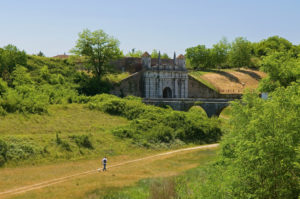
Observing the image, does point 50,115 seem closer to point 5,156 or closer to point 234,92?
point 5,156

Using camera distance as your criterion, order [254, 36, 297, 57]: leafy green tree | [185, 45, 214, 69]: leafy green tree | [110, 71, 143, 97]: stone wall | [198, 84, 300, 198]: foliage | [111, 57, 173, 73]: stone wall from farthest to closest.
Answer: [254, 36, 297, 57]: leafy green tree, [185, 45, 214, 69]: leafy green tree, [111, 57, 173, 73]: stone wall, [110, 71, 143, 97]: stone wall, [198, 84, 300, 198]: foliage

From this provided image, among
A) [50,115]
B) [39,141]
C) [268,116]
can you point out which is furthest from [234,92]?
[268,116]

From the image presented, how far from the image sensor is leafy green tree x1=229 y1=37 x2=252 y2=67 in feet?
347

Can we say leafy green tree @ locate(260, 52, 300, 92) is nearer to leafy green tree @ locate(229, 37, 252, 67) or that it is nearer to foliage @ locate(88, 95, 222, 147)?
foliage @ locate(88, 95, 222, 147)

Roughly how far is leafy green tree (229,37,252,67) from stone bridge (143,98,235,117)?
157 feet

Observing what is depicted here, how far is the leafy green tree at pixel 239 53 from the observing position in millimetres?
Result: 105713

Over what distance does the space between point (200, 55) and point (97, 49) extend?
42.1 meters

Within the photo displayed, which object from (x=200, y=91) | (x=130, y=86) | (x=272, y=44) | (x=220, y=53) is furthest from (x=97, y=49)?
(x=272, y=44)

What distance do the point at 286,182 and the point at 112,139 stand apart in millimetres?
30486

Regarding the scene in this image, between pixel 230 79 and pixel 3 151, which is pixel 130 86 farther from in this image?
pixel 3 151

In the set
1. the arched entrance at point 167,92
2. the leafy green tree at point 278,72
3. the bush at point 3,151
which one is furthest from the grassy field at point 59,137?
the arched entrance at point 167,92

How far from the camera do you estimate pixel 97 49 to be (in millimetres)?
67938

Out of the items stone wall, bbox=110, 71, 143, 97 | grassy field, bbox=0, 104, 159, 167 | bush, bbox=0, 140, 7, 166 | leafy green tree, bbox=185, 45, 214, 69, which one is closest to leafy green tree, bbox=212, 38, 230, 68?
leafy green tree, bbox=185, 45, 214, 69

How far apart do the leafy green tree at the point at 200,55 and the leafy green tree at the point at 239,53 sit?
9173 mm
